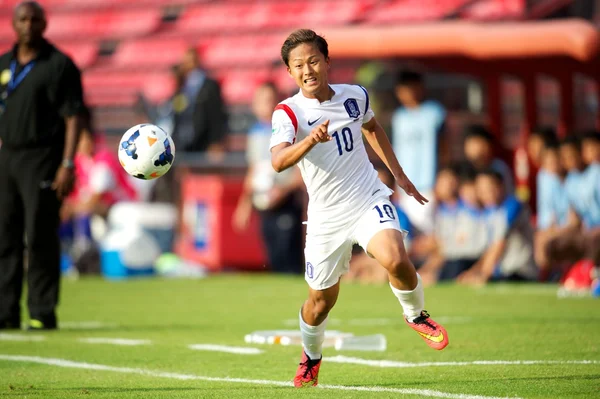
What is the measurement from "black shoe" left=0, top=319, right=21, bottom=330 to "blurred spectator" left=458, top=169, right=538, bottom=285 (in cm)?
632

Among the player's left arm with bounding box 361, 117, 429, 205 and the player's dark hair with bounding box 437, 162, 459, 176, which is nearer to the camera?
the player's left arm with bounding box 361, 117, 429, 205

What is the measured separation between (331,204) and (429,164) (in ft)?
27.8

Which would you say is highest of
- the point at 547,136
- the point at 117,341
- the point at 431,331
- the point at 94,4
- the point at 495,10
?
the point at 495,10

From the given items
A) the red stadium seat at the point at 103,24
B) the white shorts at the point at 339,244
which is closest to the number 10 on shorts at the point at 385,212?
the white shorts at the point at 339,244

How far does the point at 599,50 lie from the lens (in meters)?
12.6

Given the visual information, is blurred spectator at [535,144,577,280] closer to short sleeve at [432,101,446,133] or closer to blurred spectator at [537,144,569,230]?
blurred spectator at [537,144,569,230]

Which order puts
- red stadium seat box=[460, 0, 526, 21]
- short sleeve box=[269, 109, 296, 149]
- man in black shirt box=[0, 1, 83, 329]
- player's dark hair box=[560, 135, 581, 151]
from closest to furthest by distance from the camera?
short sleeve box=[269, 109, 296, 149]
man in black shirt box=[0, 1, 83, 329]
player's dark hair box=[560, 135, 581, 151]
red stadium seat box=[460, 0, 526, 21]

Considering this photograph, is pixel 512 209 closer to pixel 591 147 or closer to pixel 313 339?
pixel 591 147

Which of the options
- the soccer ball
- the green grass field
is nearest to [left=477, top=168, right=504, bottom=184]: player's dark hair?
the green grass field

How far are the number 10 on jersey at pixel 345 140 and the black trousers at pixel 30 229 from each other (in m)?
3.62

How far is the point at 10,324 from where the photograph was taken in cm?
969

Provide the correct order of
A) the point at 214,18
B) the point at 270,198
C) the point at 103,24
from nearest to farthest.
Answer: the point at 270,198, the point at 214,18, the point at 103,24

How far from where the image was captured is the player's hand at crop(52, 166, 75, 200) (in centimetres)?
927

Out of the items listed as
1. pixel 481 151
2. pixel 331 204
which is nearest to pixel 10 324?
pixel 331 204
